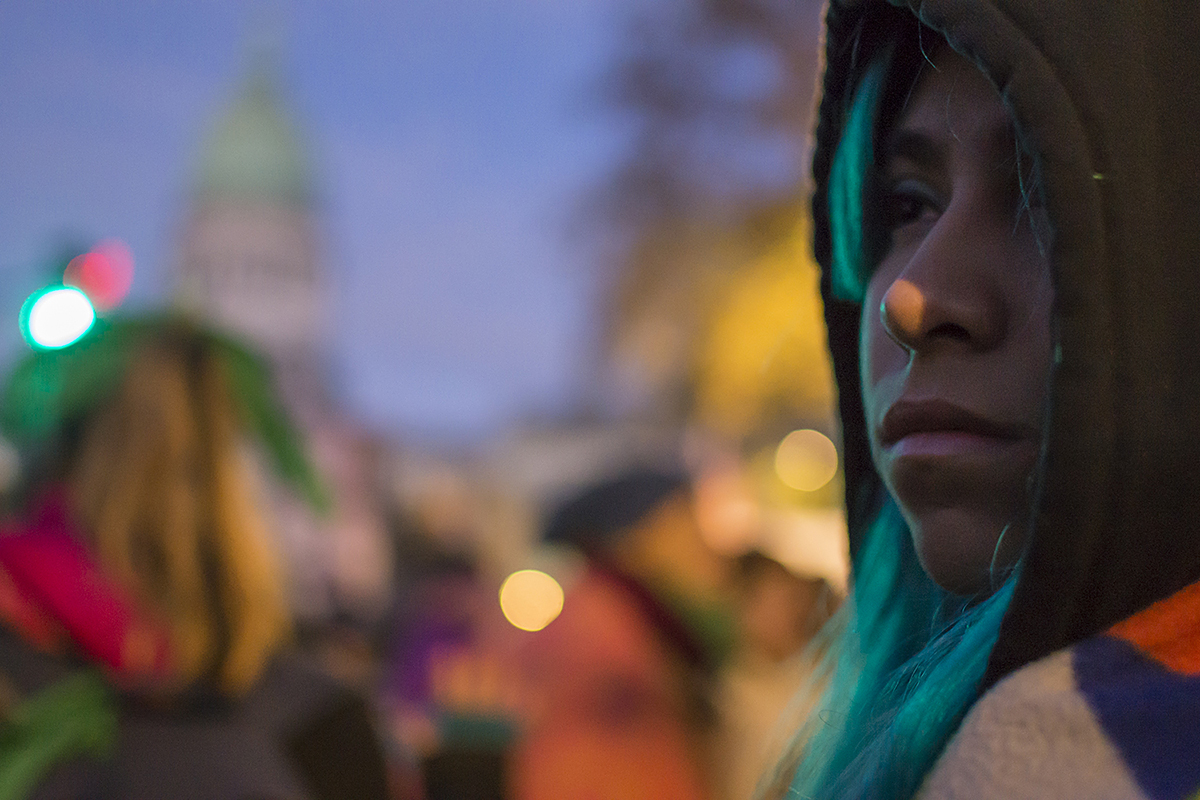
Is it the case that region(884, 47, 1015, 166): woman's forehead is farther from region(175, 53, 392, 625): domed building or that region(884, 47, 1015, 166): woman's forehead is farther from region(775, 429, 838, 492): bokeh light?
region(175, 53, 392, 625): domed building

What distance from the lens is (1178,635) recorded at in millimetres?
789

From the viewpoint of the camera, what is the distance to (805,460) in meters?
8.61

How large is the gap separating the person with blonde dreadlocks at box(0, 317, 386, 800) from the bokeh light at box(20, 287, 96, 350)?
58 mm

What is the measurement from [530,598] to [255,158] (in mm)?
39068

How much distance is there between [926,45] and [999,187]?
203mm

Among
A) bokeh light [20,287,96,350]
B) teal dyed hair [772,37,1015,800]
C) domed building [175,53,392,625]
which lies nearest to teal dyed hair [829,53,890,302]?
teal dyed hair [772,37,1015,800]

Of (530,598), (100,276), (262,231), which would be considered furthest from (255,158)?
(100,276)

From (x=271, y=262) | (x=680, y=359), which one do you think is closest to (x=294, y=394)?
(x=271, y=262)

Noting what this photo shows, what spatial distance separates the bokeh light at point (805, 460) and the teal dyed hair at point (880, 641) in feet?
23.5

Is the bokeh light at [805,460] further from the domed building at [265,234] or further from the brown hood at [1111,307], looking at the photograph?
the domed building at [265,234]

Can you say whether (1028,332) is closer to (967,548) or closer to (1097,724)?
(967,548)

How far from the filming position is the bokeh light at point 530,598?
6.38 m

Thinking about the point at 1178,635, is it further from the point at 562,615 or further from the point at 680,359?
the point at 680,359

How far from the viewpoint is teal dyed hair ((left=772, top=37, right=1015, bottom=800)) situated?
2.89 feet
